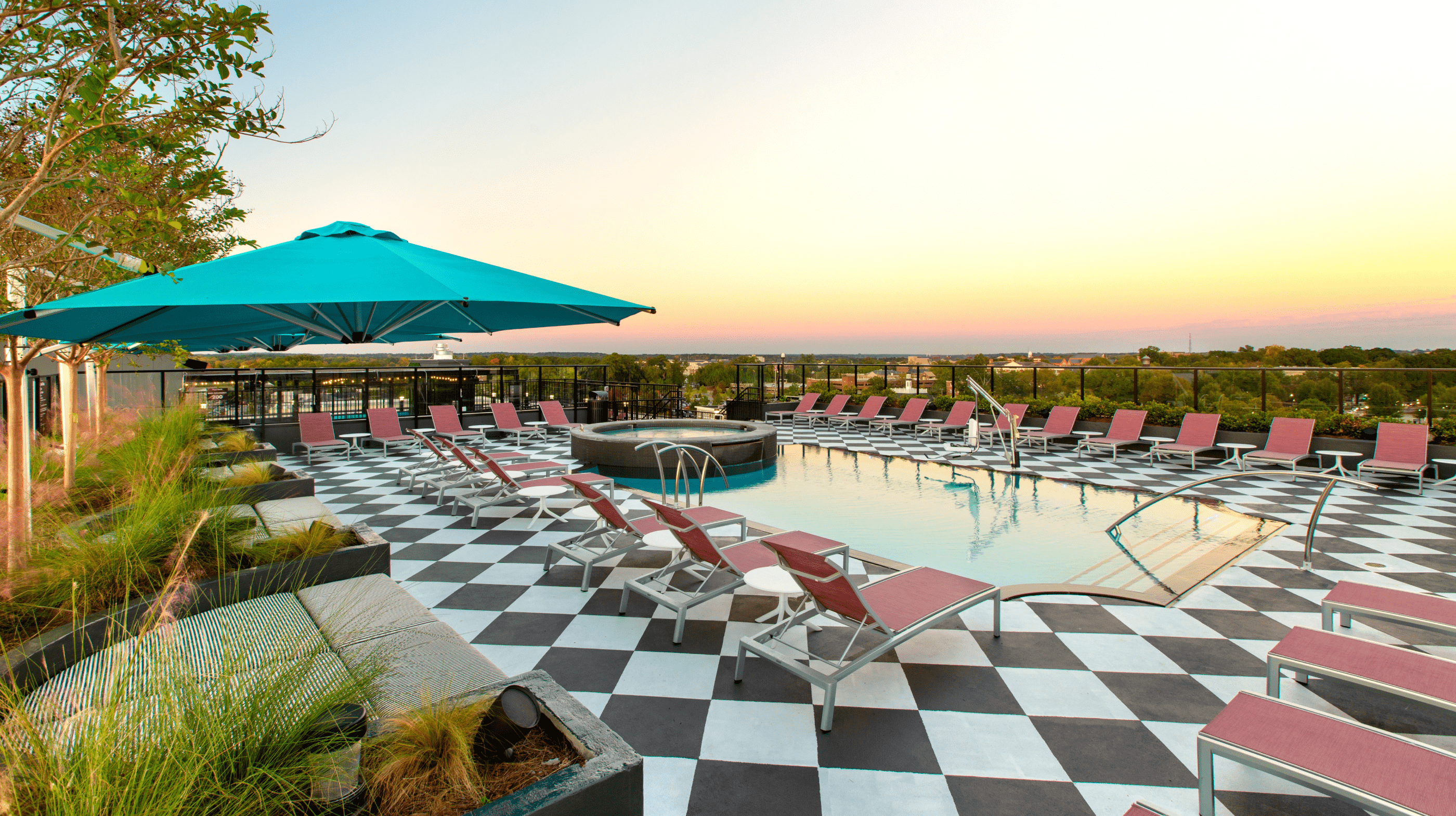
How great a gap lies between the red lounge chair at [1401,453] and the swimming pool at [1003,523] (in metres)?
2.49

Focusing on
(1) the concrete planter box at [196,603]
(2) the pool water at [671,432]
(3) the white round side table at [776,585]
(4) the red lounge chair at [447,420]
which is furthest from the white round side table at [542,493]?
(4) the red lounge chair at [447,420]

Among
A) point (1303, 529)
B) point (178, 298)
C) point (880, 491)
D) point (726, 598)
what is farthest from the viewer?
point (880, 491)

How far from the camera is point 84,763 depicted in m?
1.15

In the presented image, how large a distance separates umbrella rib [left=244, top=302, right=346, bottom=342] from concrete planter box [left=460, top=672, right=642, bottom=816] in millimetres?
2419

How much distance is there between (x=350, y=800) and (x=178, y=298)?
1858 millimetres

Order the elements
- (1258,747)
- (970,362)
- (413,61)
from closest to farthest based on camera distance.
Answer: (1258,747), (413,61), (970,362)

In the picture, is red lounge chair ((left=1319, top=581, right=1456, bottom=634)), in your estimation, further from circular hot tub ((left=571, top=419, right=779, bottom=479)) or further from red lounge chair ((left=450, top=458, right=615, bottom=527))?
circular hot tub ((left=571, top=419, right=779, bottom=479))

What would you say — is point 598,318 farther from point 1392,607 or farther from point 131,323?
point 1392,607

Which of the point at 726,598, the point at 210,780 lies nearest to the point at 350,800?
the point at 210,780

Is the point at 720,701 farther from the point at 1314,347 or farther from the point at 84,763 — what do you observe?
the point at 1314,347

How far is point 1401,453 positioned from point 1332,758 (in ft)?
26.8

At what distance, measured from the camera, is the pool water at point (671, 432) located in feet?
29.1

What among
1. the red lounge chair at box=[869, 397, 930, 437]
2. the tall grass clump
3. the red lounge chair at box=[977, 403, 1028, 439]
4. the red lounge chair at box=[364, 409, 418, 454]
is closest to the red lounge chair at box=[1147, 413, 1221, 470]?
Result: the red lounge chair at box=[977, 403, 1028, 439]

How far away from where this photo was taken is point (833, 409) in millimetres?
13797
